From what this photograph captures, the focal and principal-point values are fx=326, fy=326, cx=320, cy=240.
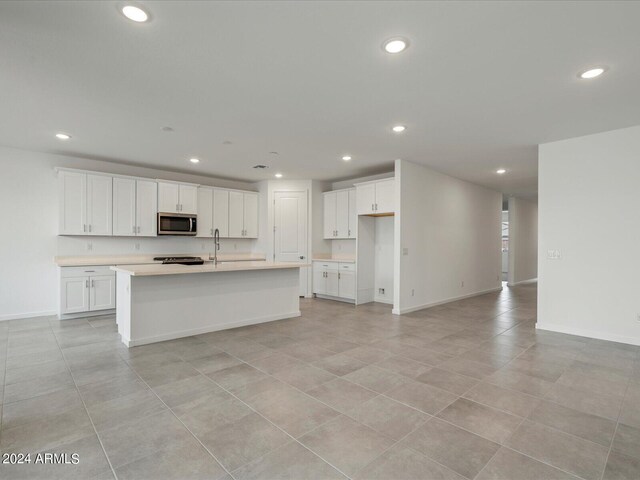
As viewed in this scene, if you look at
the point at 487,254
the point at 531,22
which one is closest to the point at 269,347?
the point at 531,22

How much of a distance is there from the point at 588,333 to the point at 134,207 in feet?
24.5

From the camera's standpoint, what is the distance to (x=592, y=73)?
277 cm

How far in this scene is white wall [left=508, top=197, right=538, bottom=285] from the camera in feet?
32.3

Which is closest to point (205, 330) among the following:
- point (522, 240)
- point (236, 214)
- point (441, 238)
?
point (236, 214)

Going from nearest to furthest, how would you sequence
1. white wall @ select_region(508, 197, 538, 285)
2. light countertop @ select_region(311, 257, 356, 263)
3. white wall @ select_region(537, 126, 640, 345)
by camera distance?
white wall @ select_region(537, 126, 640, 345) → light countertop @ select_region(311, 257, 356, 263) → white wall @ select_region(508, 197, 538, 285)

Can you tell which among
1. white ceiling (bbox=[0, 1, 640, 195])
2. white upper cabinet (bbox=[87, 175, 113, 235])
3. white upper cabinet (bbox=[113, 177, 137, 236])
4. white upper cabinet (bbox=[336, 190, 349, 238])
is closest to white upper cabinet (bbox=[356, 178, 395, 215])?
white upper cabinet (bbox=[336, 190, 349, 238])

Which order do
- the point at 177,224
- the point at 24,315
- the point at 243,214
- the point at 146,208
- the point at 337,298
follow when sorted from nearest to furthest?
the point at 24,315
the point at 146,208
the point at 177,224
the point at 337,298
the point at 243,214

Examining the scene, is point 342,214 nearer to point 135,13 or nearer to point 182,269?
point 182,269

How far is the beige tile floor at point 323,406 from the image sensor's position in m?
1.87

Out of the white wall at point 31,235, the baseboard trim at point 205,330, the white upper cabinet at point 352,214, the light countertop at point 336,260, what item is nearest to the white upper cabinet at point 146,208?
the white wall at point 31,235

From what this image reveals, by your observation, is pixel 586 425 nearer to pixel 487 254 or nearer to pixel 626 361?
pixel 626 361

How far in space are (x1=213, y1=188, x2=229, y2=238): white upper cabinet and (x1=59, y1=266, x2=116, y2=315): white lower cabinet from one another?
225 cm

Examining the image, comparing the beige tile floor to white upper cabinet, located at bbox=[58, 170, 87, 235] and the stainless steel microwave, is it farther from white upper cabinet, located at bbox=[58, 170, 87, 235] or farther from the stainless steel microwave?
the stainless steel microwave

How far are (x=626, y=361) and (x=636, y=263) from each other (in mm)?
1322
